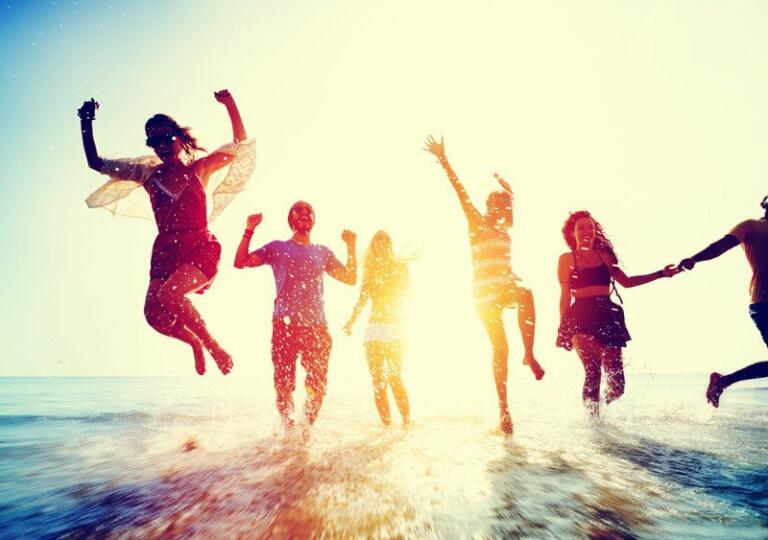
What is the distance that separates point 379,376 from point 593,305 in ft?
8.67

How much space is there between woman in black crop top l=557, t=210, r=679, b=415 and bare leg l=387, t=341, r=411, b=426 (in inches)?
78.4

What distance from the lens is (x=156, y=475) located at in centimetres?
256

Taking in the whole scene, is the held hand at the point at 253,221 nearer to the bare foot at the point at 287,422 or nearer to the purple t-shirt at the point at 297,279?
the purple t-shirt at the point at 297,279

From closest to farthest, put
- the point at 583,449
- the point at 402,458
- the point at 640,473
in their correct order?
the point at 640,473 → the point at 402,458 → the point at 583,449

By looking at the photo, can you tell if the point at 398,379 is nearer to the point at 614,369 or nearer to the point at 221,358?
the point at 221,358

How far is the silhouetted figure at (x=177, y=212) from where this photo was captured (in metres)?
3.78

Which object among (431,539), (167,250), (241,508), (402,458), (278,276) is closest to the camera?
(431,539)

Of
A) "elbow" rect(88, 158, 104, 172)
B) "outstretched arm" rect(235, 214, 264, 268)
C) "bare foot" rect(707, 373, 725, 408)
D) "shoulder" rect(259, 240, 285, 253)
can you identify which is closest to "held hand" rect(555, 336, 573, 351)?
"bare foot" rect(707, 373, 725, 408)

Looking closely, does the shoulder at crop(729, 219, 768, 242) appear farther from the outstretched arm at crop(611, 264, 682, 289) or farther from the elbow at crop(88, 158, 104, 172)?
the elbow at crop(88, 158, 104, 172)

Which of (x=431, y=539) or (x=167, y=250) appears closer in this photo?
(x=431, y=539)

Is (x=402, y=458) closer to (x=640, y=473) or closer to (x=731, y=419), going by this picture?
(x=640, y=473)

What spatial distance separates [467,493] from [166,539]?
4.35 feet

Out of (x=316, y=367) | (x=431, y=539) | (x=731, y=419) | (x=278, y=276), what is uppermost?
(x=278, y=276)

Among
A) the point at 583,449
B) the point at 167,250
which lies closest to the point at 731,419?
the point at 583,449
